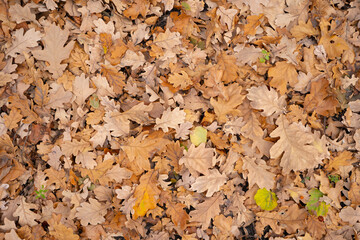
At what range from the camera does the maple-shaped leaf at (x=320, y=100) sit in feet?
7.52

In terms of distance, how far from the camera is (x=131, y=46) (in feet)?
7.36

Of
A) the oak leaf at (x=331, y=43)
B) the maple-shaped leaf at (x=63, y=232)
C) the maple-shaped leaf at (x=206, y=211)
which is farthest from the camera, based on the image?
the oak leaf at (x=331, y=43)

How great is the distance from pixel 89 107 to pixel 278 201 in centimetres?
177

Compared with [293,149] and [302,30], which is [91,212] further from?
[302,30]

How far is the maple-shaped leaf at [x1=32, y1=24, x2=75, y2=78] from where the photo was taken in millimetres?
2182

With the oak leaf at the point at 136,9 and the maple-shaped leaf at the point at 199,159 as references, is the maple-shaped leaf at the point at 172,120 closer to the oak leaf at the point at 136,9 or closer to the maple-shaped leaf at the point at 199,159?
the maple-shaped leaf at the point at 199,159

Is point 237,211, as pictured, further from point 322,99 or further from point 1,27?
point 1,27

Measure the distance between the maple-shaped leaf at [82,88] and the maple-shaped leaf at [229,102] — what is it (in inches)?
39.4

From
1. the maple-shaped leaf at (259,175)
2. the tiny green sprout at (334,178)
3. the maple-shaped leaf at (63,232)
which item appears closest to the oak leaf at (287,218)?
the maple-shaped leaf at (259,175)

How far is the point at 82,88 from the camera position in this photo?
7.18 ft

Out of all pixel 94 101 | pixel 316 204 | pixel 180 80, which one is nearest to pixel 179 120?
pixel 180 80

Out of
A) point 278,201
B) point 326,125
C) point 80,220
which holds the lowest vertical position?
point 80,220

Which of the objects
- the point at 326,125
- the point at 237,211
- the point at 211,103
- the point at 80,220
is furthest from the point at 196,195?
the point at 326,125

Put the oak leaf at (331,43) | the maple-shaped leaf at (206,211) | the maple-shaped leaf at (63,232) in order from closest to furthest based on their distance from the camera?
the maple-shaped leaf at (63,232), the maple-shaped leaf at (206,211), the oak leaf at (331,43)
